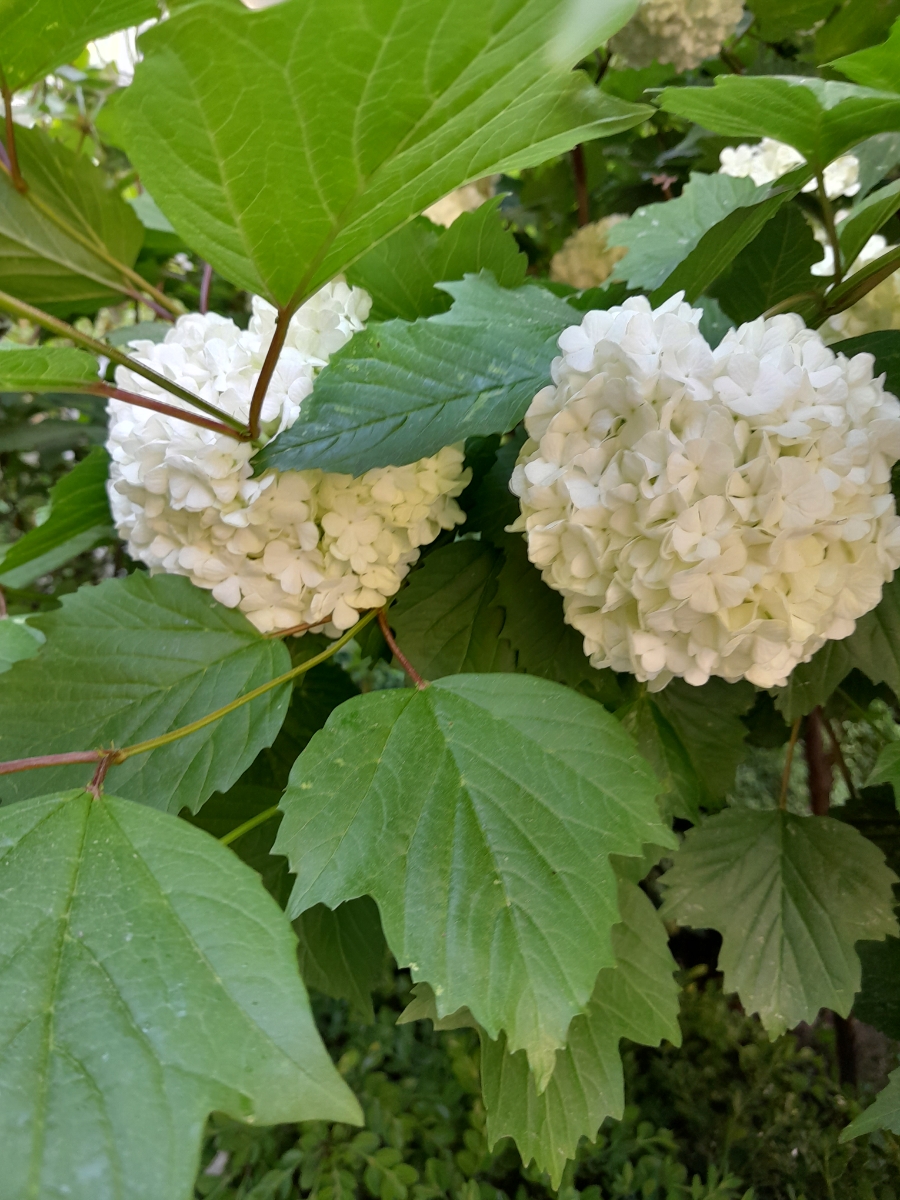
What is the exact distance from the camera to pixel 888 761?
41 cm

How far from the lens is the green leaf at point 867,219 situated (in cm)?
41

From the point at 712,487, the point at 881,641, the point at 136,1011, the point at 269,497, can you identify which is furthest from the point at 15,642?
the point at 881,641

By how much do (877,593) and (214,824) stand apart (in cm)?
47

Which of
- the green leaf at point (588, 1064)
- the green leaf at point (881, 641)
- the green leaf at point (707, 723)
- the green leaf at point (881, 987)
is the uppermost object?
the green leaf at point (881, 641)

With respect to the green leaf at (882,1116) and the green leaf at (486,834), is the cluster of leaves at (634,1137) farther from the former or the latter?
the green leaf at (486,834)

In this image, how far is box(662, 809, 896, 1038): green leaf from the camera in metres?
0.50

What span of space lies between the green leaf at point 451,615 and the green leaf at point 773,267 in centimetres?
26

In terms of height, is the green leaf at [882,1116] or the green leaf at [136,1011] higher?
the green leaf at [136,1011]

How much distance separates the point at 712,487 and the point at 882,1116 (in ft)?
1.33

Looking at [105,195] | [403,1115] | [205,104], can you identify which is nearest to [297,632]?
[205,104]

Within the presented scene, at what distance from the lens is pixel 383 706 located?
1.37 ft

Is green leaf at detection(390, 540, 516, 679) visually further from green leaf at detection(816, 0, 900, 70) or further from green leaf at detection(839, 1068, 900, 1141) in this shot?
green leaf at detection(816, 0, 900, 70)

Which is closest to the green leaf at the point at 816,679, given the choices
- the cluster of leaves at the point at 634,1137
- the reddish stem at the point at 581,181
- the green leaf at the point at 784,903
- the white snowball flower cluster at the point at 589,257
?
the green leaf at the point at 784,903

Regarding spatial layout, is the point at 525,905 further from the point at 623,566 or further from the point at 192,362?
the point at 192,362
